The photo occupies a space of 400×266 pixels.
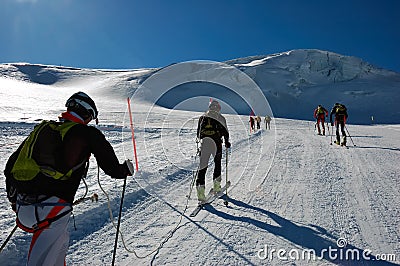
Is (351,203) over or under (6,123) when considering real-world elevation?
under

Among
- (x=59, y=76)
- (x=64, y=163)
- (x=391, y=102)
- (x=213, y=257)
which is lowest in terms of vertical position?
(x=213, y=257)

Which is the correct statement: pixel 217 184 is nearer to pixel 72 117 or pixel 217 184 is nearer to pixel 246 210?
pixel 246 210

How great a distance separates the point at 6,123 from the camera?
15.9m

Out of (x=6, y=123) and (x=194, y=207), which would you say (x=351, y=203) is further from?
(x=6, y=123)

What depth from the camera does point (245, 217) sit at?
4844mm

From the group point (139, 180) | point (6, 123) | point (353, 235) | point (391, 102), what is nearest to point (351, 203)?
point (353, 235)

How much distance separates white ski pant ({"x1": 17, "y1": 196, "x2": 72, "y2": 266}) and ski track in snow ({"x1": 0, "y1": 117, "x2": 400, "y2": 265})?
4.28ft

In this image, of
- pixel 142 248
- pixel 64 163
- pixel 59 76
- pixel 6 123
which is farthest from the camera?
pixel 59 76

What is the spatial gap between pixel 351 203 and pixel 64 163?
503cm

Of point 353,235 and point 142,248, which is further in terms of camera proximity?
point 353,235

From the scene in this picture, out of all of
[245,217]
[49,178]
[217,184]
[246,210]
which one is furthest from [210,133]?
[49,178]

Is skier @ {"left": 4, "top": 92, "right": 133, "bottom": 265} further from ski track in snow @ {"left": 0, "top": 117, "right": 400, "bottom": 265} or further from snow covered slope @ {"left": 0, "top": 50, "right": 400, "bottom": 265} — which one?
ski track in snow @ {"left": 0, "top": 117, "right": 400, "bottom": 265}

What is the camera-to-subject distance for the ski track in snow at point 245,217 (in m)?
3.67

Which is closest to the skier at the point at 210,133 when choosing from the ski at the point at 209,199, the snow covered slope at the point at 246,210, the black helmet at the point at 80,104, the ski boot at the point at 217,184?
the ski at the point at 209,199
